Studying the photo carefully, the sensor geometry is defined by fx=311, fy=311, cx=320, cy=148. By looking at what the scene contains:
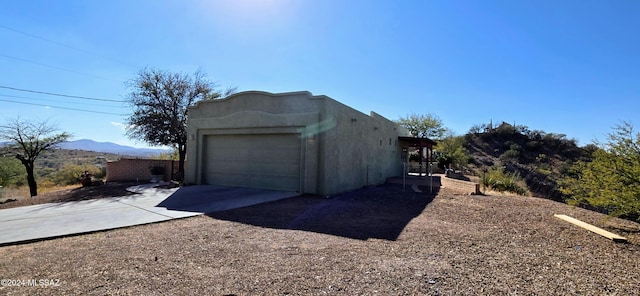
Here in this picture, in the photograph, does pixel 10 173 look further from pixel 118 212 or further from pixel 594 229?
pixel 594 229

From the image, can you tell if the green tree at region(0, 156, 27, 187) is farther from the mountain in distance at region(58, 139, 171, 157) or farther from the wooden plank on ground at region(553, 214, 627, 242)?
the wooden plank on ground at region(553, 214, 627, 242)

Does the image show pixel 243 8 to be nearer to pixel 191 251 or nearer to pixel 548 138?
pixel 191 251

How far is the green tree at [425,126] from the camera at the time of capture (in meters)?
34.7

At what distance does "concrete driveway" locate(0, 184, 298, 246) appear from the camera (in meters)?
5.82

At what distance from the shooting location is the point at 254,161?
41.3ft

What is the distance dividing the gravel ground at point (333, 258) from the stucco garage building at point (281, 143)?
12.8ft

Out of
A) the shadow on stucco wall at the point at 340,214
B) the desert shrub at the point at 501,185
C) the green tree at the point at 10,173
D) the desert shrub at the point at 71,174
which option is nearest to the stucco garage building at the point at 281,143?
the shadow on stucco wall at the point at 340,214

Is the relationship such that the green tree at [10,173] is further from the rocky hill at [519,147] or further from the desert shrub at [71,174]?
the rocky hill at [519,147]

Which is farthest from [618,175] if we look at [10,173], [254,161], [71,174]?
[10,173]

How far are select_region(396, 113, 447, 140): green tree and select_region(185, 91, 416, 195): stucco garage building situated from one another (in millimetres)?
21165

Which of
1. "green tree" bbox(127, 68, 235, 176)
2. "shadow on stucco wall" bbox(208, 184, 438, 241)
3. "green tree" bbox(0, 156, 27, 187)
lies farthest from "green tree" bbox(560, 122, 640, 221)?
"green tree" bbox(0, 156, 27, 187)

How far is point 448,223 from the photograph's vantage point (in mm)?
7254

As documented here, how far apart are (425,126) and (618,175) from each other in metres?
29.2

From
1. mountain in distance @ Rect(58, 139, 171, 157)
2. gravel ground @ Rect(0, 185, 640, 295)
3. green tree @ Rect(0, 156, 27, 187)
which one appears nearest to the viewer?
gravel ground @ Rect(0, 185, 640, 295)
